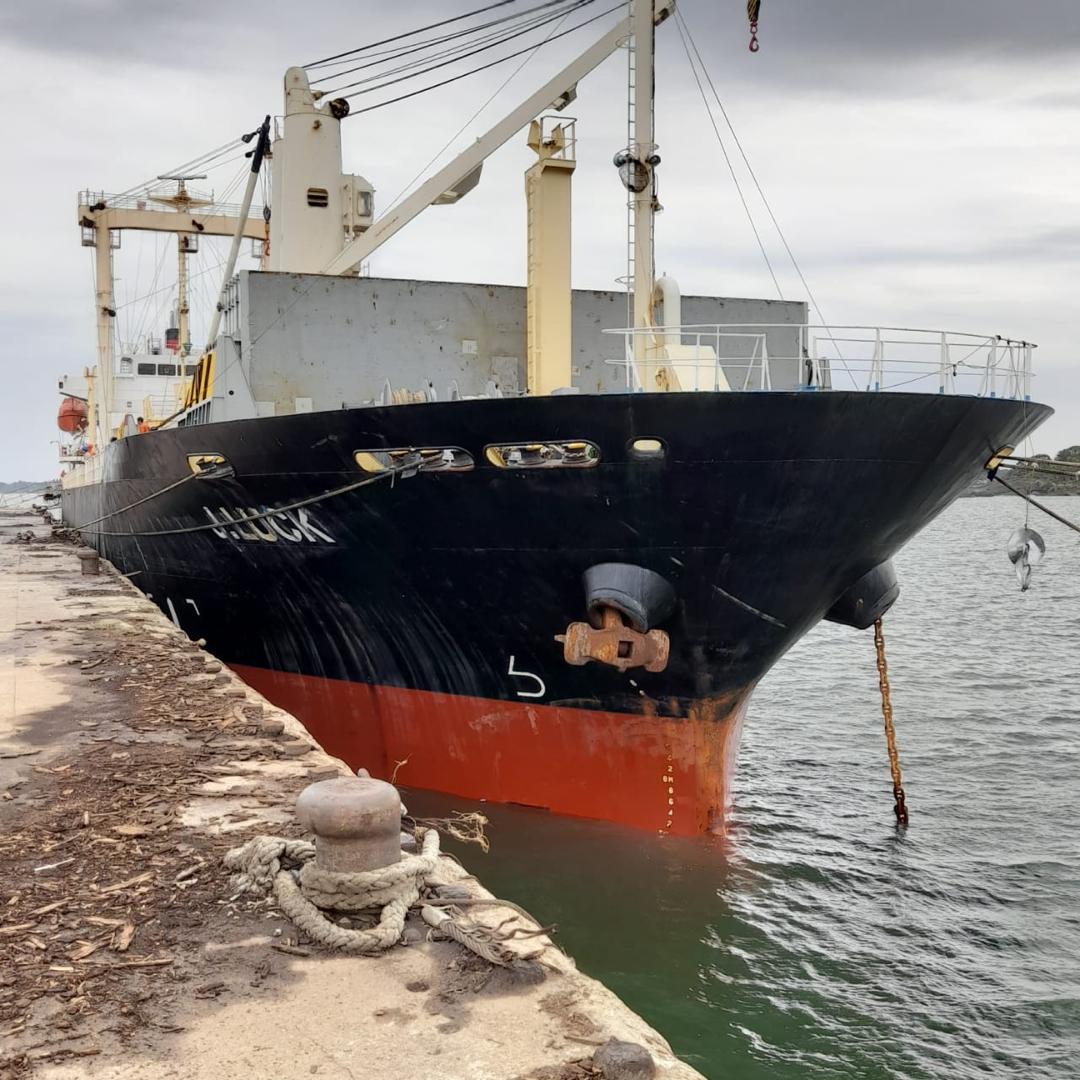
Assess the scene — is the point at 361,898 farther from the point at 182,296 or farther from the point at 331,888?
the point at 182,296

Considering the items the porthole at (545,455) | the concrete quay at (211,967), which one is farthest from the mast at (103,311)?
the concrete quay at (211,967)

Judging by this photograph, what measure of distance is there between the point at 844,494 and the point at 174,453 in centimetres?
793

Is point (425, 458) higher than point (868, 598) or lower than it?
higher

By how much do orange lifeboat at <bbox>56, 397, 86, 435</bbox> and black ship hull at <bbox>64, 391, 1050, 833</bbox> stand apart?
30.6 metres

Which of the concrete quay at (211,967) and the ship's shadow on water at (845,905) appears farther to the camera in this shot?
the ship's shadow on water at (845,905)

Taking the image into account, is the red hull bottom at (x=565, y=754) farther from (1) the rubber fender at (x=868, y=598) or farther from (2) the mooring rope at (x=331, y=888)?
(2) the mooring rope at (x=331, y=888)

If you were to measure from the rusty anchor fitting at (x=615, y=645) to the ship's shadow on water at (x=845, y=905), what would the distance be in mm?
1532

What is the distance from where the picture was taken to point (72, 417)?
38.6 metres

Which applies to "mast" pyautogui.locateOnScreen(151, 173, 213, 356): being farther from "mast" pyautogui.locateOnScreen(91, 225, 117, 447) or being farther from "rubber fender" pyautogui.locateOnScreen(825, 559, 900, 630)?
"rubber fender" pyautogui.locateOnScreen(825, 559, 900, 630)

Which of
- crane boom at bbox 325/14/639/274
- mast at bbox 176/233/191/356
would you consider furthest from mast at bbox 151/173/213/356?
crane boom at bbox 325/14/639/274

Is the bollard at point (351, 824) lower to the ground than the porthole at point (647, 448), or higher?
lower

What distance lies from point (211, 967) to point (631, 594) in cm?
512

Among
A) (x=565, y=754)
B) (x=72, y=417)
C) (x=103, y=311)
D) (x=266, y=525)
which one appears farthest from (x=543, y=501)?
(x=72, y=417)

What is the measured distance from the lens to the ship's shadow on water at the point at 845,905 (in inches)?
254
